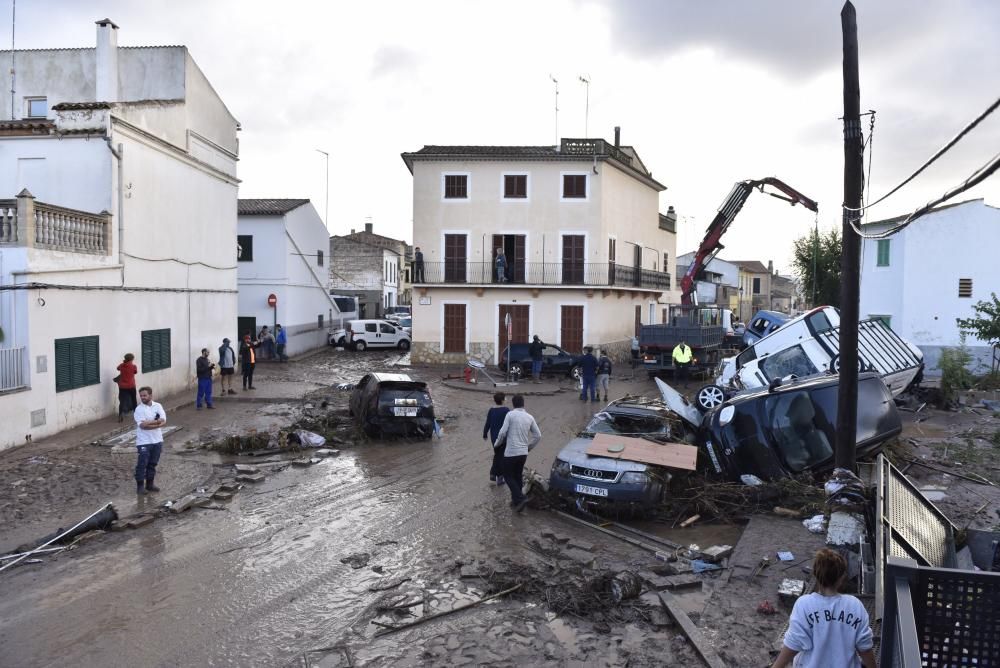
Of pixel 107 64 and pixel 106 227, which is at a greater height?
pixel 107 64

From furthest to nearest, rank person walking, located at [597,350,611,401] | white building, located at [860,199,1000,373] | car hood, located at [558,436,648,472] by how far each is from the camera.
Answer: white building, located at [860,199,1000,373], person walking, located at [597,350,611,401], car hood, located at [558,436,648,472]

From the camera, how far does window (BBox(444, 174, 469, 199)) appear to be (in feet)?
110

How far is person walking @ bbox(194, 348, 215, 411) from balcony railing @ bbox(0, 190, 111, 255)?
11.2 ft

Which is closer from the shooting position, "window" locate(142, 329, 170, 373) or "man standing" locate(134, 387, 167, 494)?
"man standing" locate(134, 387, 167, 494)

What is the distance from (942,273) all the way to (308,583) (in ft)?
103

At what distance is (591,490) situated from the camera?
9891 mm

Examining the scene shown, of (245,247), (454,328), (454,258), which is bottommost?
(454,328)

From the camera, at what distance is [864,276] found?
110 feet

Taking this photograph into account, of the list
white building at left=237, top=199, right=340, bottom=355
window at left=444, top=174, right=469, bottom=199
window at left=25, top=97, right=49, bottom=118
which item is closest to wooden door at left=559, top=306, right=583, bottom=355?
window at left=444, top=174, right=469, bottom=199

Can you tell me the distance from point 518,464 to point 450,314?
23.2 meters

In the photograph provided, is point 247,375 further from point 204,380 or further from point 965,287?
point 965,287

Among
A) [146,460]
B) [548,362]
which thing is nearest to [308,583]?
[146,460]

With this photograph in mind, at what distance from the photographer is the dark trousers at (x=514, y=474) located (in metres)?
10.5

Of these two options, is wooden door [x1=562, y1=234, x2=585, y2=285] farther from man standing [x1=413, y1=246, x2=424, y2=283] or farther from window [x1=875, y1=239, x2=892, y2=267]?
window [x1=875, y1=239, x2=892, y2=267]
